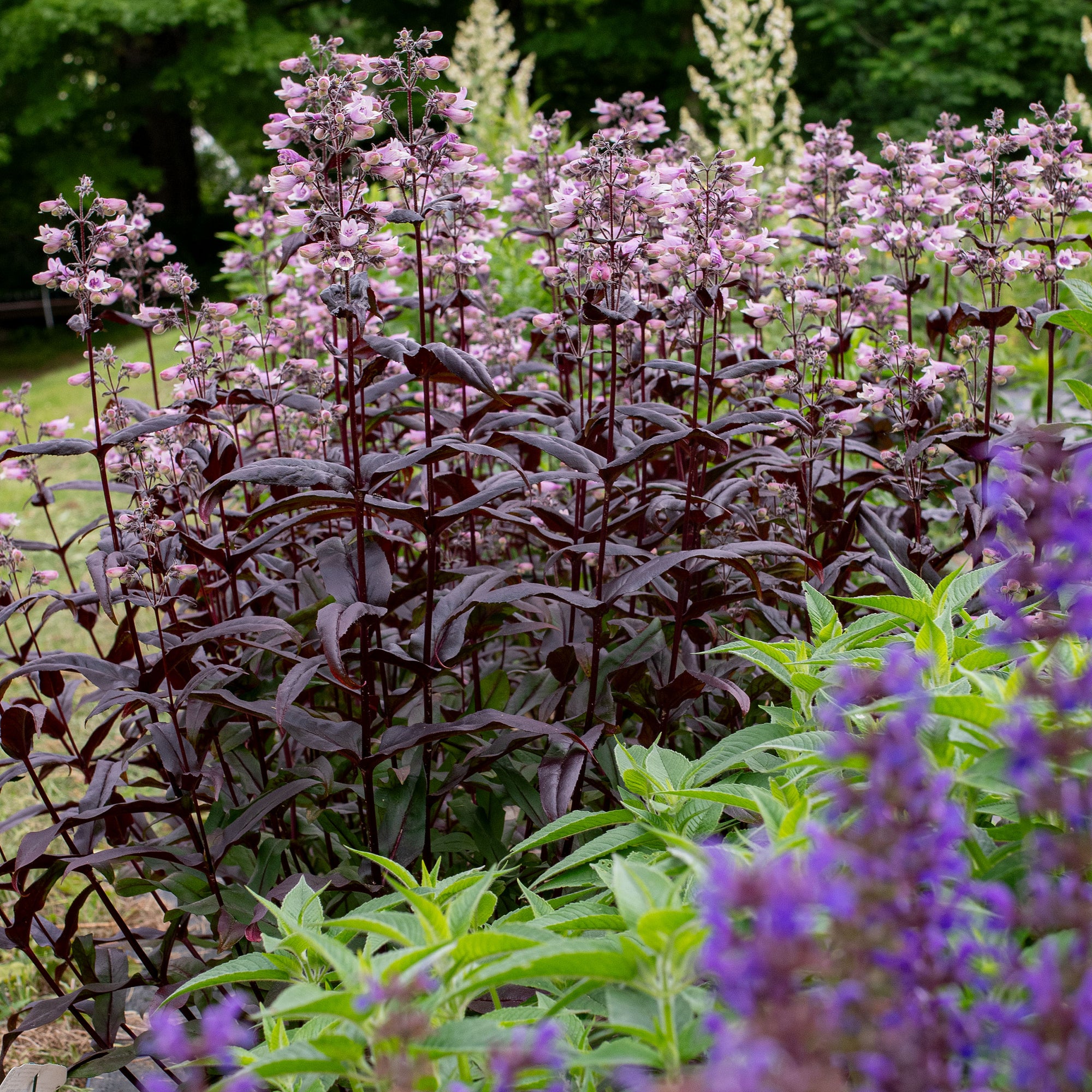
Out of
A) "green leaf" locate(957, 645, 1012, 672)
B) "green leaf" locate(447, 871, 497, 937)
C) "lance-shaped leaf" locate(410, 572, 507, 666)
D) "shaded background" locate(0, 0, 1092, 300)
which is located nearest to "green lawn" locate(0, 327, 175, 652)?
"lance-shaped leaf" locate(410, 572, 507, 666)

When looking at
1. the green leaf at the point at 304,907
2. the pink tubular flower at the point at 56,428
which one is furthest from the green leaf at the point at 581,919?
the pink tubular flower at the point at 56,428

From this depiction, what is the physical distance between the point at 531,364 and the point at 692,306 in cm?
71

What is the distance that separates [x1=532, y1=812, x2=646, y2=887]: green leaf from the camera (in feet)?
4.39

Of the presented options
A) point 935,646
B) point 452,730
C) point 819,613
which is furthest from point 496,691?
point 935,646

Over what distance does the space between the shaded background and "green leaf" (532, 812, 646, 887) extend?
17.2 meters

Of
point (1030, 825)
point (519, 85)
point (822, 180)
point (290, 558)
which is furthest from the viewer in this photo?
point (519, 85)

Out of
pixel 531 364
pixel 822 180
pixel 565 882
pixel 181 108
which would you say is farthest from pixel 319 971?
pixel 181 108

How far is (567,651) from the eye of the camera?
82.4 inches

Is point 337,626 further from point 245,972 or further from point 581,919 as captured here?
point 581,919

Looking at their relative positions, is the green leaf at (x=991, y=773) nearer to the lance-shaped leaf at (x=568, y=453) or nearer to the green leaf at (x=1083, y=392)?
the lance-shaped leaf at (x=568, y=453)

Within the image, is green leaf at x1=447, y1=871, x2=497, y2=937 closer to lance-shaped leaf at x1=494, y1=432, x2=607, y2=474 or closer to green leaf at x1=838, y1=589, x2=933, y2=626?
green leaf at x1=838, y1=589, x2=933, y2=626

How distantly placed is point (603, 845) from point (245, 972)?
0.47 metres

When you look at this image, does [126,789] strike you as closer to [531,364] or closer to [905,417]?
[531,364]

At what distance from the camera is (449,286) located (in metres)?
3.03
